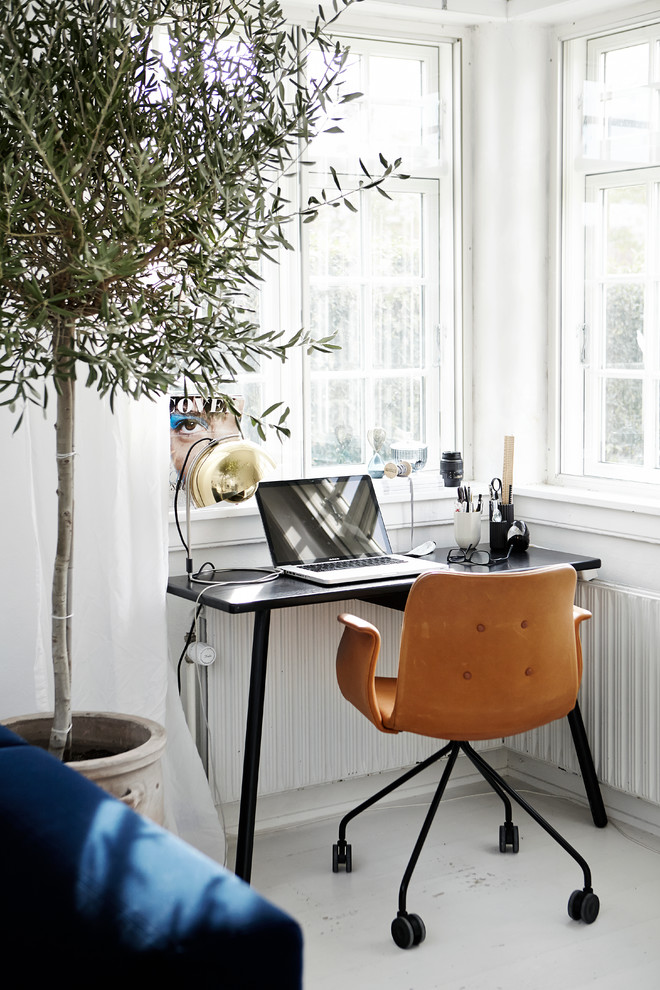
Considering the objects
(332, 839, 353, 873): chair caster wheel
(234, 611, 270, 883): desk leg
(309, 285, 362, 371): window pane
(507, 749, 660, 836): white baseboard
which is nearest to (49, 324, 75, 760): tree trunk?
(234, 611, 270, 883): desk leg

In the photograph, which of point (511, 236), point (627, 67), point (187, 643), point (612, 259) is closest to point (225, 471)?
point (187, 643)

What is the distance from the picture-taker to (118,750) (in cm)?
225

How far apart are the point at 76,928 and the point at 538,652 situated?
1745mm

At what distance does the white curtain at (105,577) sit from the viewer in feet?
8.79

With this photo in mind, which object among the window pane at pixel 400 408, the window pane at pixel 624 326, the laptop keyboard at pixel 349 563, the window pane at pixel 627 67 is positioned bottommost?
the laptop keyboard at pixel 349 563

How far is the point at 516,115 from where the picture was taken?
3.62 m

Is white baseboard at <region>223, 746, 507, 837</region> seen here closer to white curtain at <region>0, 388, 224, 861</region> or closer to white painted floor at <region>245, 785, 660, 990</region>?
white painted floor at <region>245, 785, 660, 990</region>

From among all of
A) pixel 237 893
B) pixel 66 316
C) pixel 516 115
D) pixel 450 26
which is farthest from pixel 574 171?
pixel 237 893

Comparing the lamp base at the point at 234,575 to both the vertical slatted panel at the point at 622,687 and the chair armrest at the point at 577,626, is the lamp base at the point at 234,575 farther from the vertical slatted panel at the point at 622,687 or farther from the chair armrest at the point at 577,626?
the vertical slatted panel at the point at 622,687

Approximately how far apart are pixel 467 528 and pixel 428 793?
0.96m

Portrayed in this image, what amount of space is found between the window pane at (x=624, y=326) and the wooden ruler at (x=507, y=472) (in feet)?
1.54

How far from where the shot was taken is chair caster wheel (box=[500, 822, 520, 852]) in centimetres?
314

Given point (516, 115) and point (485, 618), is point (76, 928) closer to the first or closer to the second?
point (485, 618)

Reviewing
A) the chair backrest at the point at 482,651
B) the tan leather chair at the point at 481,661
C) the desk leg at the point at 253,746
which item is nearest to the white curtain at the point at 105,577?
the desk leg at the point at 253,746
